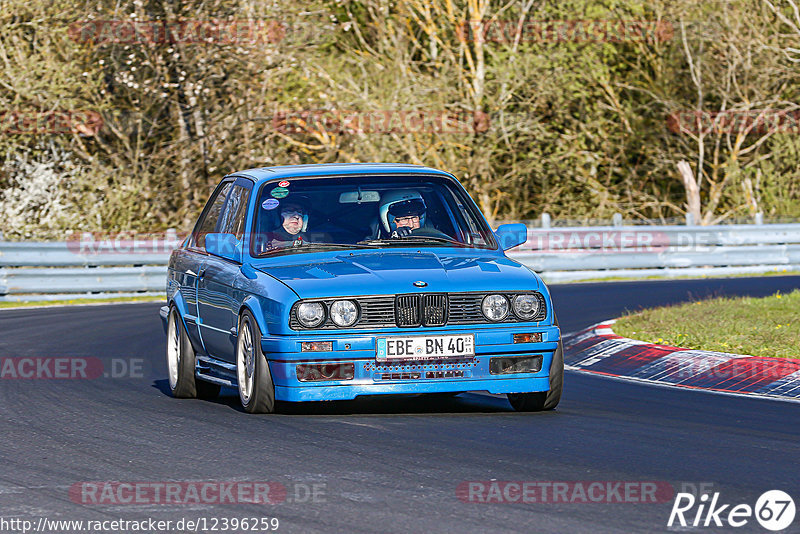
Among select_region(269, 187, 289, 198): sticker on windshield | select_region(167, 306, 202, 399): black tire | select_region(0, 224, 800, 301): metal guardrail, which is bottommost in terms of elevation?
select_region(0, 224, 800, 301): metal guardrail

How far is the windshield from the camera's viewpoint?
9961 millimetres

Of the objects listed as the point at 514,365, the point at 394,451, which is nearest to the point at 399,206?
the point at 514,365

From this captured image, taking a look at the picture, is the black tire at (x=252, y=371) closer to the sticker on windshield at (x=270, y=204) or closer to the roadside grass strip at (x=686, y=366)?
the sticker on windshield at (x=270, y=204)

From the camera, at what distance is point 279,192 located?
33.4 ft

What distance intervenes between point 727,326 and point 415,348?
6.14 meters

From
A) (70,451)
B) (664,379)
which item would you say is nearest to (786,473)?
(70,451)

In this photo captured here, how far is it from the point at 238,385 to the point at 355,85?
22.8m

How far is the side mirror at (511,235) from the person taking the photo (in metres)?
10.3

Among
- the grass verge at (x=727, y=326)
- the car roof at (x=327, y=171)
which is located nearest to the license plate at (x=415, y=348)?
the car roof at (x=327, y=171)

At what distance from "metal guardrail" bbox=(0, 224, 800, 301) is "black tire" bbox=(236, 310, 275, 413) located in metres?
13.6

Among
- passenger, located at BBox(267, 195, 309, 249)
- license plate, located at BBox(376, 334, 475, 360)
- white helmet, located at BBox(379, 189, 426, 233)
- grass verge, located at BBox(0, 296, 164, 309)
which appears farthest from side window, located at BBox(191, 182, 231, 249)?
grass verge, located at BBox(0, 296, 164, 309)

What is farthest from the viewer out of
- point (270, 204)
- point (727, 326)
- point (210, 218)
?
point (727, 326)

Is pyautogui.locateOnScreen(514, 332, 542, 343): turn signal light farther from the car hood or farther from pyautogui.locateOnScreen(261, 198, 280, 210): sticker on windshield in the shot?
pyautogui.locateOnScreen(261, 198, 280, 210): sticker on windshield

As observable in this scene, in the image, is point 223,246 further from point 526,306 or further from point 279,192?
point 526,306
